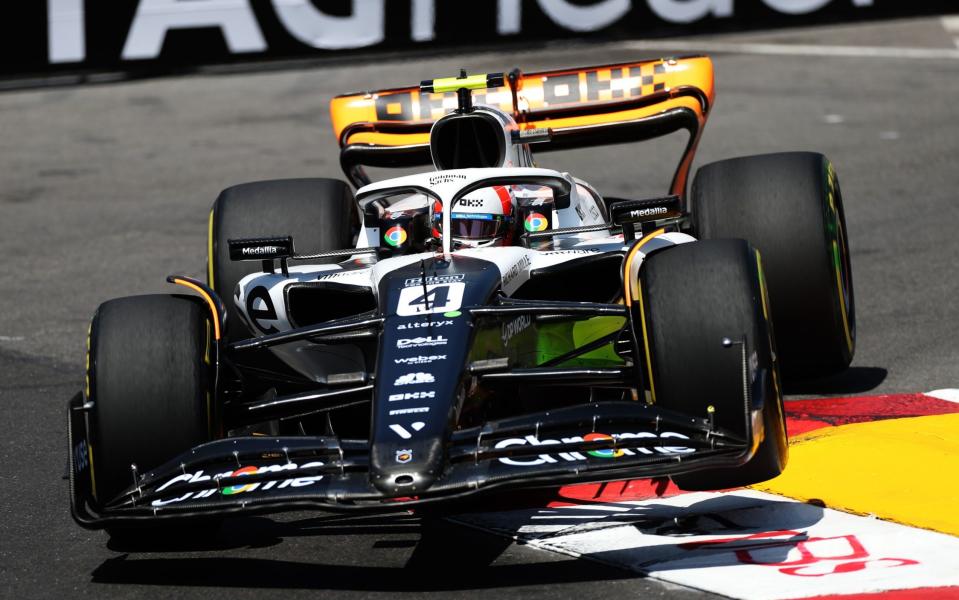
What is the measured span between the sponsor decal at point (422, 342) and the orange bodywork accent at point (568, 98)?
3484mm

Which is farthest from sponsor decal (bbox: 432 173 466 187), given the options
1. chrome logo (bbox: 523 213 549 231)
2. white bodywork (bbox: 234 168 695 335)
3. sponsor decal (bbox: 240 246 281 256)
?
sponsor decal (bbox: 240 246 281 256)

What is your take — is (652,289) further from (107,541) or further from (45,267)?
(45,267)

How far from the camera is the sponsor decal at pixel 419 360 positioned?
567cm

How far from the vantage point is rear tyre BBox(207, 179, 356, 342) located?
7945mm

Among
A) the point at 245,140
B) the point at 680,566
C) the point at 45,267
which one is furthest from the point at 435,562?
the point at 245,140

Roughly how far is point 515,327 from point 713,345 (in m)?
0.89

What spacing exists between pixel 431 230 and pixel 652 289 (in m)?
1.65

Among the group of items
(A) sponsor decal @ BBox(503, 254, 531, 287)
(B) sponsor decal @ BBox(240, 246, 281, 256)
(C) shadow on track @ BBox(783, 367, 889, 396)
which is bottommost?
(C) shadow on track @ BBox(783, 367, 889, 396)

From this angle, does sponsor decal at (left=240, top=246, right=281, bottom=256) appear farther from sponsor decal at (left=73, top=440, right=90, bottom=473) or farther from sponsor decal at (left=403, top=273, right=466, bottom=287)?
sponsor decal at (left=73, top=440, right=90, bottom=473)

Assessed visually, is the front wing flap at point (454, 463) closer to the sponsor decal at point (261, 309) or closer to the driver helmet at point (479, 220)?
the sponsor decal at point (261, 309)

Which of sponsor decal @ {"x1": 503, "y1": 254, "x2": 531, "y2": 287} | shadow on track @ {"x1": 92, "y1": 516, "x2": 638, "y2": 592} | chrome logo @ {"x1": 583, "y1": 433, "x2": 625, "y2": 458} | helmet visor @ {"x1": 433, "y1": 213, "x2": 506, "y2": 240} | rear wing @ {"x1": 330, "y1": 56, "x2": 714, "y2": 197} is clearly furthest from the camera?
rear wing @ {"x1": 330, "y1": 56, "x2": 714, "y2": 197}

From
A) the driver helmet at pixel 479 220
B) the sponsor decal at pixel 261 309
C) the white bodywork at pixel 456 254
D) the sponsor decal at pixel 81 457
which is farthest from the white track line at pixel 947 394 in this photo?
the sponsor decal at pixel 81 457

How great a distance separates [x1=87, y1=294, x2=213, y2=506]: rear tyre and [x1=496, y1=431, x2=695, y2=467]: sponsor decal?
1205mm

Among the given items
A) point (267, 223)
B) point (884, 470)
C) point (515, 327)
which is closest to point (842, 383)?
point (884, 470)
